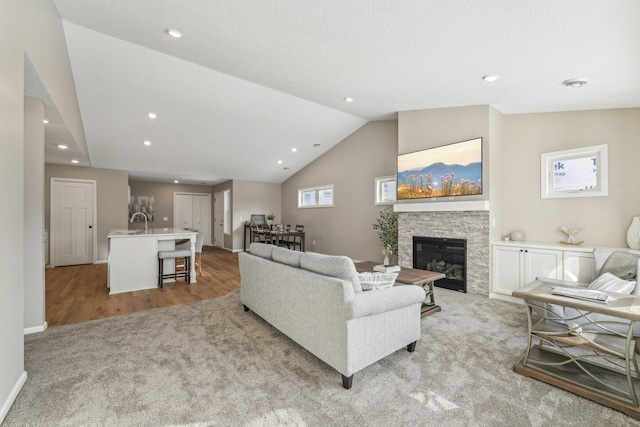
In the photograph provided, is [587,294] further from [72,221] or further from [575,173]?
[72,221]

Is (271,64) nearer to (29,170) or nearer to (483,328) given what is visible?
(29,170)

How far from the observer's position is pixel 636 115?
3.51m

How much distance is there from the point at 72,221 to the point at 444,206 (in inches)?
316

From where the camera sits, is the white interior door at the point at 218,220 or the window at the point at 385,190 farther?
the white interior door at the point at 218,220

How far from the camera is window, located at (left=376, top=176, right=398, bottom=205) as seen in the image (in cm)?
616

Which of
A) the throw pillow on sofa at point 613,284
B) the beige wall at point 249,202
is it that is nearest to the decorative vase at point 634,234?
the throw pillow on sofa at point 613,284

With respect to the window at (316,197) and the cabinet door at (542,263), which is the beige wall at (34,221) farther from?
the cabinet door at (542,263)

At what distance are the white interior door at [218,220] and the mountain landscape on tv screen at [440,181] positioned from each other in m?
6.80

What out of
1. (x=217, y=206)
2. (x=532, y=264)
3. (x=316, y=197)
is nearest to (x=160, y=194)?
(x=217, y=206)

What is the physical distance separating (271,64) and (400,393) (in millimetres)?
3548

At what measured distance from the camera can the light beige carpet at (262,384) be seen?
67.7 inches

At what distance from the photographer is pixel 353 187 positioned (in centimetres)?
691

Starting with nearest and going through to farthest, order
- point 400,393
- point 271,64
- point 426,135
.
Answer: point 400,393 → point 271,64 → point 426,135

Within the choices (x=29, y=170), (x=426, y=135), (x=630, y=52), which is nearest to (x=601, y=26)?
(x=630, y=52)
